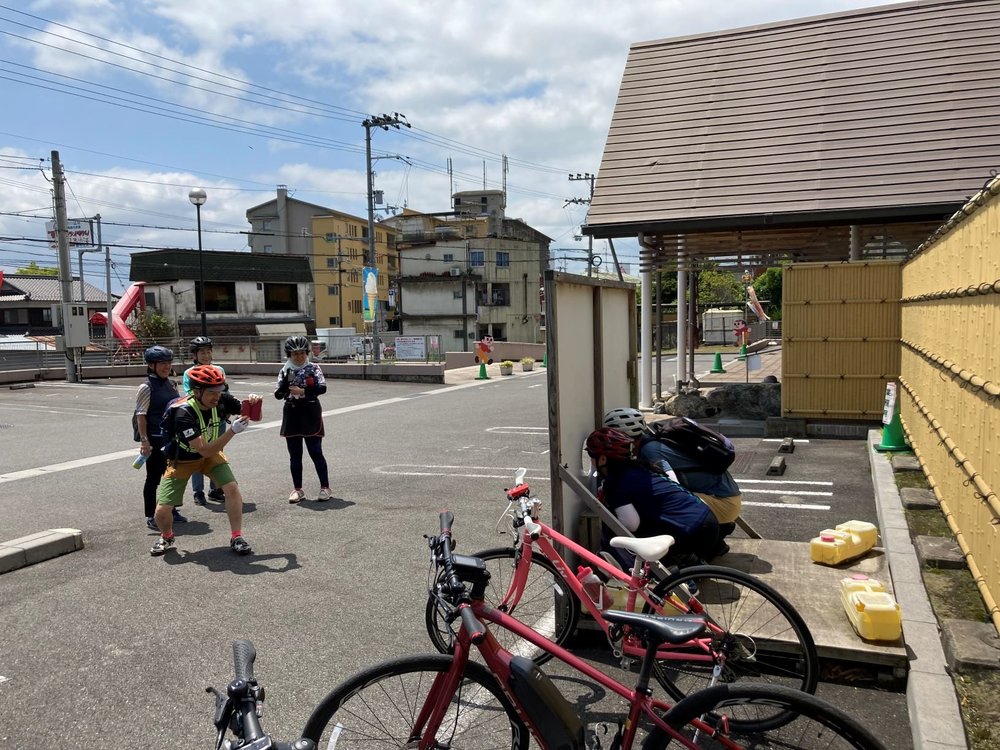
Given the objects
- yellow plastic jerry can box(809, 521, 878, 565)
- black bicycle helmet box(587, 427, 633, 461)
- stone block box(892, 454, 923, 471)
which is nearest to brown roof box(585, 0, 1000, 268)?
stone block box(892, 454, 923, 471)

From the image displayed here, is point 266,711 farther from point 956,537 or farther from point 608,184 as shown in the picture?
point 608,184

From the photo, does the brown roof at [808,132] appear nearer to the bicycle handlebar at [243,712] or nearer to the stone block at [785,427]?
the stone block at [785,427]

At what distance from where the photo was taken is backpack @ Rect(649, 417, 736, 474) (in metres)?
4.89

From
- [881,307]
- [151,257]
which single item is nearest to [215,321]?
[151,257]

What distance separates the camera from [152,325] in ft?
171

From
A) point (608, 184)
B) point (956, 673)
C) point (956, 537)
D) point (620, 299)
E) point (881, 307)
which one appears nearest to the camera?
point (956, 673)

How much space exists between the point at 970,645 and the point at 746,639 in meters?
1.02

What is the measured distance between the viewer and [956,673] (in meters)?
3.49

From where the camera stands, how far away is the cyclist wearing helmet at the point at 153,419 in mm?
7496

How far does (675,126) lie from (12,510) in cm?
1264

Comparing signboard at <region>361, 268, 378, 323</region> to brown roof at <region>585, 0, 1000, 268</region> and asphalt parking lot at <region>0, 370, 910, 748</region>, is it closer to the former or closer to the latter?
brown roof at <region>585, 0, 1000, 268</region>

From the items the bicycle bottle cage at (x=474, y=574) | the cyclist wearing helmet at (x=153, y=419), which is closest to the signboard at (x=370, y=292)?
the cyclist wearing helmet at (x=153, y=419)

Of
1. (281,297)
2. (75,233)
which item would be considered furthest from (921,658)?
(281,297)

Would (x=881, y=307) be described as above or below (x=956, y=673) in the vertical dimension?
above
